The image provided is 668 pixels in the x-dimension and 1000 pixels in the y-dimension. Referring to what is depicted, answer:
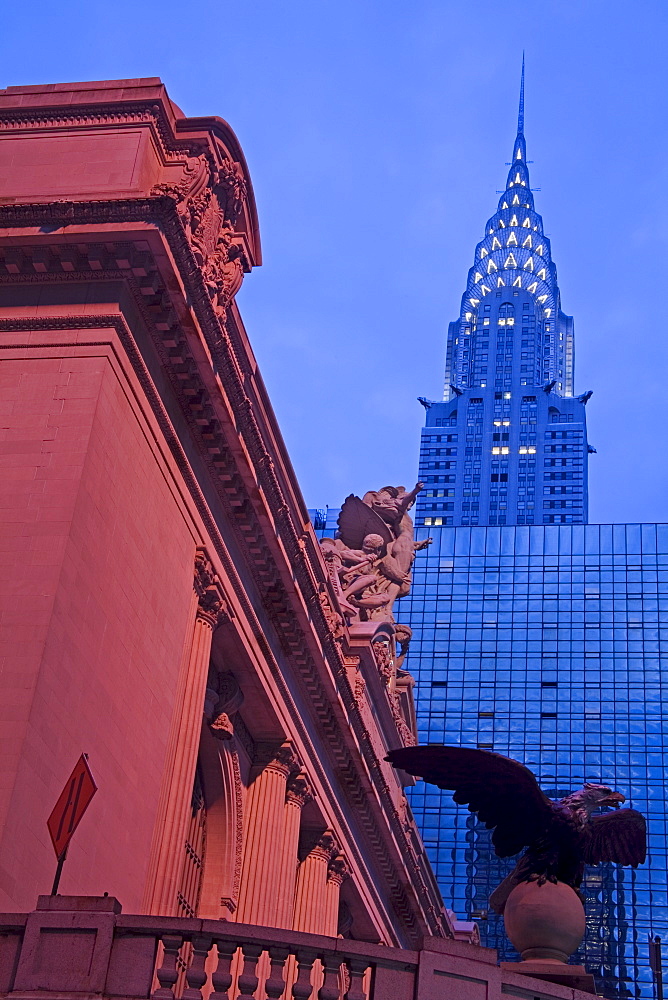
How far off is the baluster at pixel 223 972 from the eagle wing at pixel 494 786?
3.84 metres

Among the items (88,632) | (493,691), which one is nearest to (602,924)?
(493,691)

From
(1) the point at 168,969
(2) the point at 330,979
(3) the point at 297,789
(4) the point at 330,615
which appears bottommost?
(1) the point at 168,969

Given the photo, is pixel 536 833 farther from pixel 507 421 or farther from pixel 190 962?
pixel 507 421

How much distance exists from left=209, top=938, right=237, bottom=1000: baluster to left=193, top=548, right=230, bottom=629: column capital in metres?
13.2

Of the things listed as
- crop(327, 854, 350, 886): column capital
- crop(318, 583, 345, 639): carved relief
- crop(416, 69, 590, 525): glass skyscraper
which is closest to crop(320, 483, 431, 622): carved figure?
crop(318, 583, 345, 639): carved relief

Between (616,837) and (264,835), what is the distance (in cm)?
1587

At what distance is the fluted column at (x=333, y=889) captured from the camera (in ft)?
130

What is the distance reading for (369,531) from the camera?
47938 millimetres

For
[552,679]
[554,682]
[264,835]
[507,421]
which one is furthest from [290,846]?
[507,421]

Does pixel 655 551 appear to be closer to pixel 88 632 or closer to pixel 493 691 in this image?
pixel 493 691

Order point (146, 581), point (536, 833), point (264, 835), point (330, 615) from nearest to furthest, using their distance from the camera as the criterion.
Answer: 1. point (536, 833)
2. point (146, 581)
3. point (264, 835)
4. point (330, 615)

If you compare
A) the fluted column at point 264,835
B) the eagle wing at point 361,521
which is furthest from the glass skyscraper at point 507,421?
the fluted column at point 264,835

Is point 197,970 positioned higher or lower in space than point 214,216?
lower

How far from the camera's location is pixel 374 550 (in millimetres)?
47156
